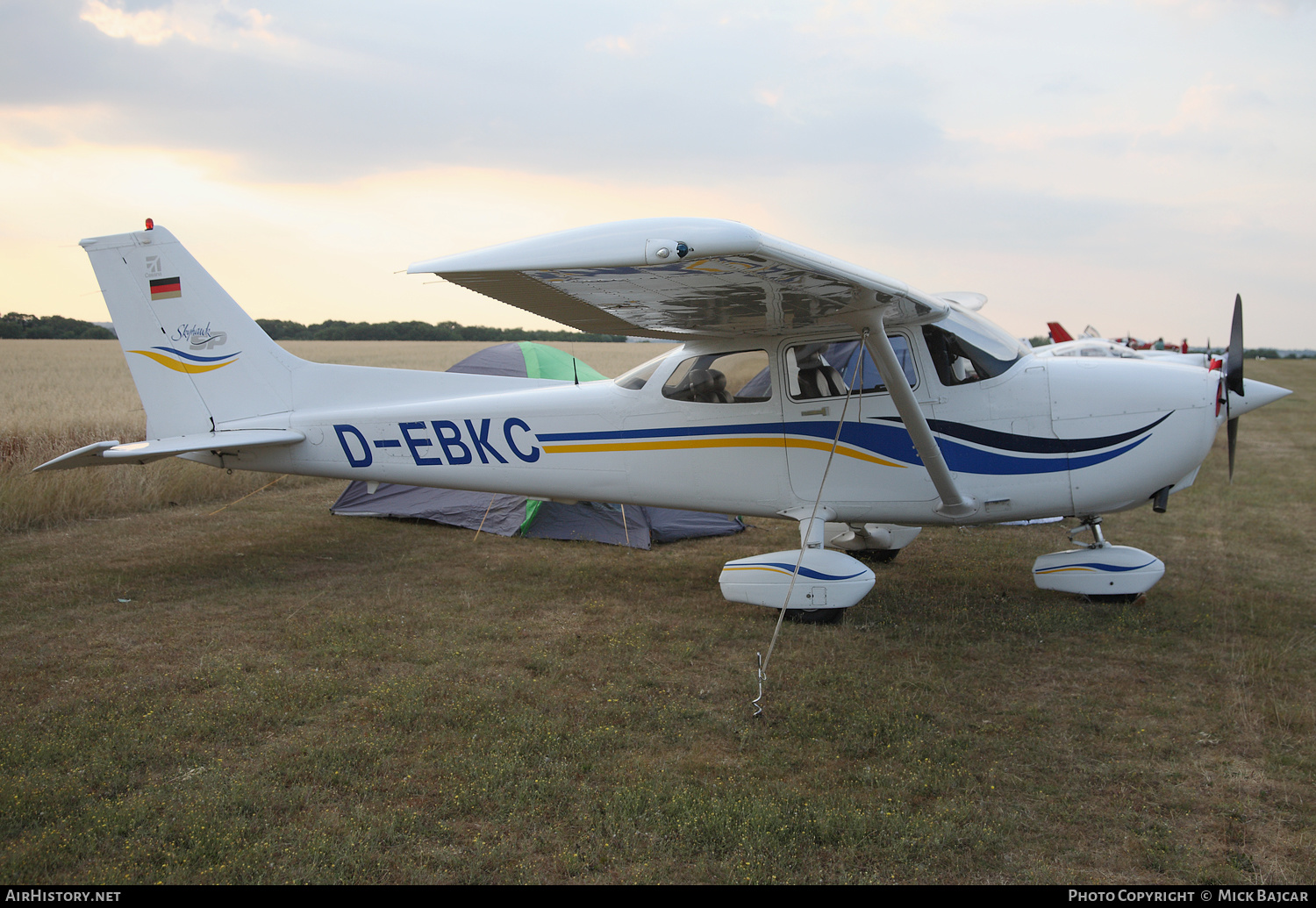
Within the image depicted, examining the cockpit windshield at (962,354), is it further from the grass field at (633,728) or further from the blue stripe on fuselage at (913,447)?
the grass field at (633,728)

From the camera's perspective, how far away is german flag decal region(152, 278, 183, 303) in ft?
23.4

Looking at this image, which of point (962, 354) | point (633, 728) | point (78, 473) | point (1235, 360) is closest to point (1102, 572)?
point (1235, 360)

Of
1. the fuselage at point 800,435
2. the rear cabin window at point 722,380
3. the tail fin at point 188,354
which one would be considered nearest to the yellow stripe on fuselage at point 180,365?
the tail fin at point 188,354

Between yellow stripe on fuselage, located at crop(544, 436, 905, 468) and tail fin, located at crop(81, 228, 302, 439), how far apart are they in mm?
2773

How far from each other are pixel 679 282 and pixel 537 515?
4.91 meters

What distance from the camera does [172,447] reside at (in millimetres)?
6625

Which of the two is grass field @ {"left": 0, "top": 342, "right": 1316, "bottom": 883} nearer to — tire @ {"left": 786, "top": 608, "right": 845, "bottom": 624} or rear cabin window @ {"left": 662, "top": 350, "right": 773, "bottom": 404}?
tire @ {"left": 786, "top": 608, "right": 845, "bottom": 624}

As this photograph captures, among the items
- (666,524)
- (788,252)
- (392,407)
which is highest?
(788,252)

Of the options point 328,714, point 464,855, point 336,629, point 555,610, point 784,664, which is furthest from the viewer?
point 555,610

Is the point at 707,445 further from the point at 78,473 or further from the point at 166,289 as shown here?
the point at 78,473
